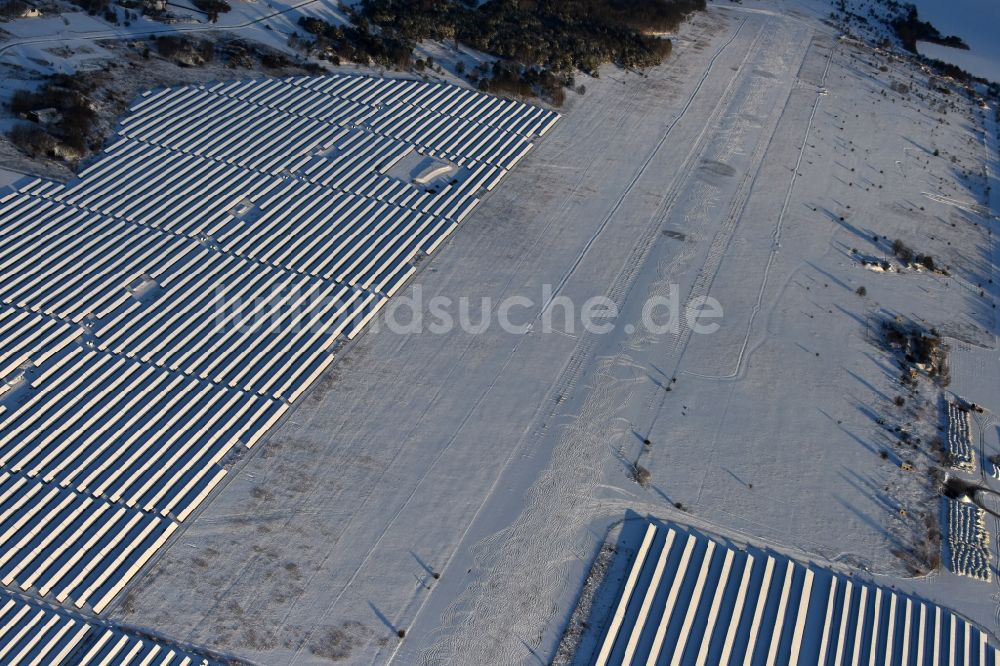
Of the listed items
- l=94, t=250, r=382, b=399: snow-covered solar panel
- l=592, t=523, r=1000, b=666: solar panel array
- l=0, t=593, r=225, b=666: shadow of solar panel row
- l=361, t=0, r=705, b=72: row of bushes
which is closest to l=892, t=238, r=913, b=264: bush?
l=592, t=523, r=1000, b=666: solar panel array

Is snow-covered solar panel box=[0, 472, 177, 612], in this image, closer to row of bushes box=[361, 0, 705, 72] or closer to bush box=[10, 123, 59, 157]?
bush box=[10, 123, 59, 157]

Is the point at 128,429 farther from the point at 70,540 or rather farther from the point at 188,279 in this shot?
the point at 188,279

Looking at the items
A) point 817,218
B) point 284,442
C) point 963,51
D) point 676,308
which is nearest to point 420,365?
point 284,442

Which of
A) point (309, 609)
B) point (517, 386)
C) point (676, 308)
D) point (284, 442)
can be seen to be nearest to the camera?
point (309, 609)

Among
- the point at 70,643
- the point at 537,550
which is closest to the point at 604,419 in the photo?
the point at 537,550

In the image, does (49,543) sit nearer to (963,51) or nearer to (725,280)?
(725,280)

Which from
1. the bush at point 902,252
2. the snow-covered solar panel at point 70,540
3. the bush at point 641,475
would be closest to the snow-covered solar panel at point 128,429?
the snow-covered solar panel at point 70,540

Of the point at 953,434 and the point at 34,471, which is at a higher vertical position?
the point at 953,434
